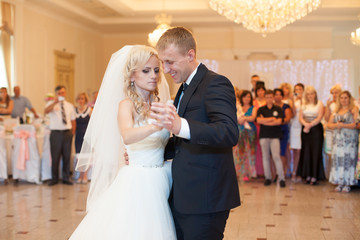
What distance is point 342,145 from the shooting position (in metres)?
7.83

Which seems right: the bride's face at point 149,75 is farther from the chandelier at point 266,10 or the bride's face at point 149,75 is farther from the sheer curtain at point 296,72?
the sheer curtain at point 296,72

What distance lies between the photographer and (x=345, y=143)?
7.81 metres

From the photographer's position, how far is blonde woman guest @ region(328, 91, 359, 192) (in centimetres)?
775

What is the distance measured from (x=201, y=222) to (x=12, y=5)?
10532 mm

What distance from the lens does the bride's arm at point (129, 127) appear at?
8.08ft

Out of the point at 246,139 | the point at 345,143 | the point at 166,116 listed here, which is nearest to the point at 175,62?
the point at 166,116

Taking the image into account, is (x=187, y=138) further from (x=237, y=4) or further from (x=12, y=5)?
(x=12, y=5)

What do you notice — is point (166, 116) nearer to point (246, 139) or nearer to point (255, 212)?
point (255, 212)

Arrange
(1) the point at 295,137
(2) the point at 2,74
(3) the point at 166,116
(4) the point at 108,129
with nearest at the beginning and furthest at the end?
(3) the point at 166,116 → (4) the point at 108,129 → (1) the point at 295,137 → (2) the point at 2,74

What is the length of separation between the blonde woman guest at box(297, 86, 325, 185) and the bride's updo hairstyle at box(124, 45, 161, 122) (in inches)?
235

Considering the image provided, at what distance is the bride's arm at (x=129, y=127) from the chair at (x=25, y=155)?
605 cm

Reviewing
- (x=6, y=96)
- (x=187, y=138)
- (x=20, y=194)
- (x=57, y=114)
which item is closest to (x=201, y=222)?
(x=187, y=138)

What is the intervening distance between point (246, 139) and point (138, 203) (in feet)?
19.7

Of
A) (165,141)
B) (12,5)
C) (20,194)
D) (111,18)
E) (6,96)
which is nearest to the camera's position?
(165,141)
